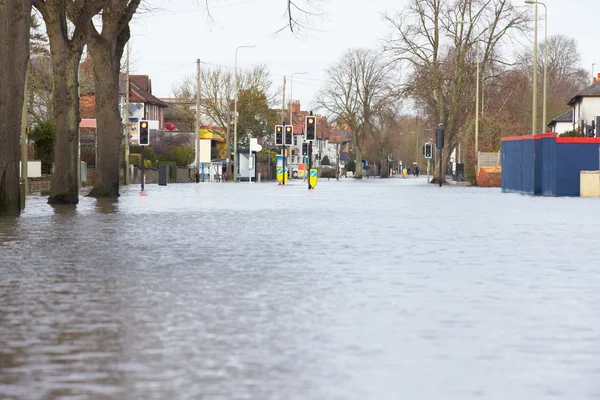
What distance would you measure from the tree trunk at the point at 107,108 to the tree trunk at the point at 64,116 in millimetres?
4601

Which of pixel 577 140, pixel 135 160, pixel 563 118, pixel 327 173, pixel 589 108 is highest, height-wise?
pixel 589 108

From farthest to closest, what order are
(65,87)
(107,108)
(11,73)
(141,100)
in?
(141,100), (107,108), (65,87), (11,73)

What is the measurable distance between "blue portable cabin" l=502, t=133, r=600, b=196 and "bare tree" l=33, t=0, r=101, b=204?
20294 millimetres

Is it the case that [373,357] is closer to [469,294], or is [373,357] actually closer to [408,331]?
[408,331]

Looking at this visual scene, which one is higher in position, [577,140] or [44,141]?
[44,141]

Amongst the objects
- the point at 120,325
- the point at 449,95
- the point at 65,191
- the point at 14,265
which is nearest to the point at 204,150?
the point at 449,95

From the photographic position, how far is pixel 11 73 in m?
25.9

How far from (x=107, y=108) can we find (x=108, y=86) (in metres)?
0.77

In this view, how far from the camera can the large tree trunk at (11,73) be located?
2573cm

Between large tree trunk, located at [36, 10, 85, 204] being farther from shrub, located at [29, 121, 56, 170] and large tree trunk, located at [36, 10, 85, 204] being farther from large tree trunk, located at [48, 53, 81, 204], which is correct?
shrub, located at [29, 121, 56, 170]

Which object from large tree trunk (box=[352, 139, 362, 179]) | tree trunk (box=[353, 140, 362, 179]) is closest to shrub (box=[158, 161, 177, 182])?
large tree trunk (box=[352, 139, 362, 179])

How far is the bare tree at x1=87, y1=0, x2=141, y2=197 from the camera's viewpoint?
3919cm

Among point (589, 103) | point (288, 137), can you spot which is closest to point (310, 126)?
point (288, 137)

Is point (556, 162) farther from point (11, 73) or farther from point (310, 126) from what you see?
point (11, 73)
